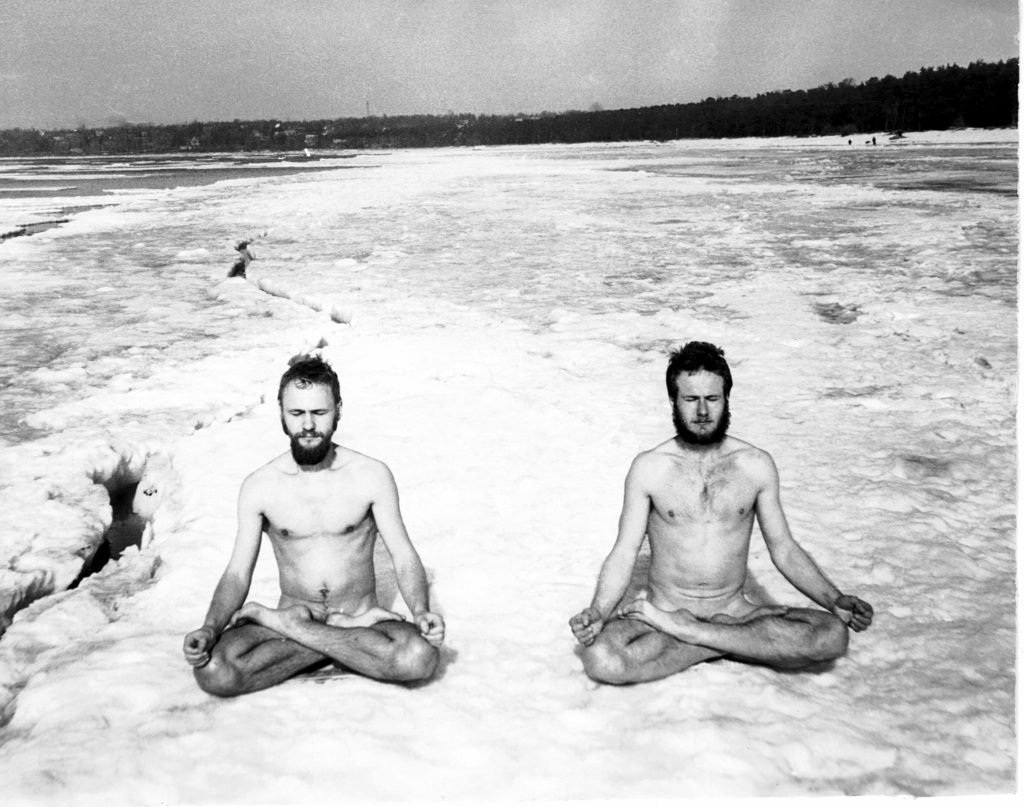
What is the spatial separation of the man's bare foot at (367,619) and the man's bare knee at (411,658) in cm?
6

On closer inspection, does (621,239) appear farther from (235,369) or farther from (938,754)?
(938,754)

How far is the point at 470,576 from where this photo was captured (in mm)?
2297

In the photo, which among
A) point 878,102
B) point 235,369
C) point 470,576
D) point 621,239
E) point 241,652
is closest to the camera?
point 241,652

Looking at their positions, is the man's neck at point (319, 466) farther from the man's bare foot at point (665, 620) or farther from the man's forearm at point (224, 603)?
the man's bare foot at point (665, 620)

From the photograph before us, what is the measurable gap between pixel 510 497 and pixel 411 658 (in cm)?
103

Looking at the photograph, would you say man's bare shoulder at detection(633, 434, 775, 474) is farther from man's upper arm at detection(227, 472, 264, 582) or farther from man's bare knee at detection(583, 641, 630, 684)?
man's upper arm at detection(227, 472, 264, 582)

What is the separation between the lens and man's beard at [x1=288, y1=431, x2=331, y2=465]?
1.83m

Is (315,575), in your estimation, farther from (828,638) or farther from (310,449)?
(828,638)

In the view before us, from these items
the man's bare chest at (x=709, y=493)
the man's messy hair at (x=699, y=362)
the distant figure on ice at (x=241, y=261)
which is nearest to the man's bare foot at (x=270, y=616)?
the man's bare chest at (x=709, y=493)

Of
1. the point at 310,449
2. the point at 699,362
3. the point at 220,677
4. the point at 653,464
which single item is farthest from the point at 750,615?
the point at 220,677

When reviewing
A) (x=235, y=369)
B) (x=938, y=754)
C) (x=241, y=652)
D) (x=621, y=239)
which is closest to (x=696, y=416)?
(x=938, y=754)

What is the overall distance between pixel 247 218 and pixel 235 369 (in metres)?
6.71

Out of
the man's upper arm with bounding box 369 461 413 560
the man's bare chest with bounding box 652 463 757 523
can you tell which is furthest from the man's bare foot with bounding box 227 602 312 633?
the man's bare chest with bounding box 652 463 757 523

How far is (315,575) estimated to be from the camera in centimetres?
191
